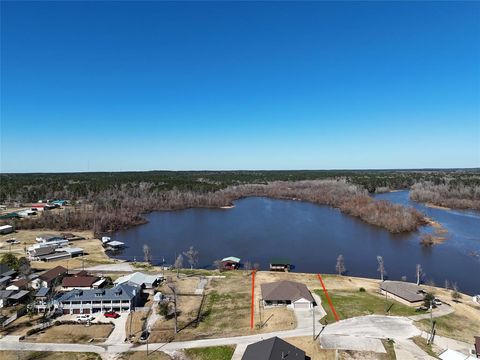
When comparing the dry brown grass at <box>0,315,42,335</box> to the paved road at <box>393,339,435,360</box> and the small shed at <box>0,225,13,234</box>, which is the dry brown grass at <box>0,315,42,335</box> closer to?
the paved road at <box>393,339,435,360</box>

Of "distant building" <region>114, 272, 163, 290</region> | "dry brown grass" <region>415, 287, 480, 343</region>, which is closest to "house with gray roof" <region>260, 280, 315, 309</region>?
"dry brown grass" <region>415, 287, 480, 343</region>

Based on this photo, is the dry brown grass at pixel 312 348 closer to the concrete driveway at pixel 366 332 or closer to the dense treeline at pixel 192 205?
Answer: the concrete driveway at pixel 366 332

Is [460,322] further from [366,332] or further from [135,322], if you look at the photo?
[135,322]

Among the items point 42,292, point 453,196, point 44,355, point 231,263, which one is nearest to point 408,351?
point 44,355

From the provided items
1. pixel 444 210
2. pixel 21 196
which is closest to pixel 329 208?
pixel 444 210

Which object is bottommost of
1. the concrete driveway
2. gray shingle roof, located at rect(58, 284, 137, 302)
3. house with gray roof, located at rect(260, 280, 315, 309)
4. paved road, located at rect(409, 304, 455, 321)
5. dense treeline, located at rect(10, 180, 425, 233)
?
paved road, located at rect(409, 304, 455, 321)

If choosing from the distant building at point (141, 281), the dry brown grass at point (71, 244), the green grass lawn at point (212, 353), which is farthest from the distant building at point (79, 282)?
the green grass lawn at point (212, 353)

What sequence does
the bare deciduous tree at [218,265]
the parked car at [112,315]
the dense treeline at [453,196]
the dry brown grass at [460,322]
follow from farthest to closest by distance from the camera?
1. the dense treeline at [453,196]
2. the bare deciduous tree at [218,265]
3. the parked car at [112,315]
4. the dry brown grass at [460,322]
